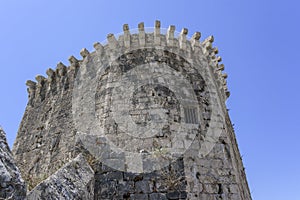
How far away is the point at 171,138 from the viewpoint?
237 inches

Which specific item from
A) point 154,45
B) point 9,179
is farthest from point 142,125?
point 9,179

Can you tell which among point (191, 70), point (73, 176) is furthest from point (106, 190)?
point (191, 70)

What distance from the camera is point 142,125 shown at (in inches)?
241

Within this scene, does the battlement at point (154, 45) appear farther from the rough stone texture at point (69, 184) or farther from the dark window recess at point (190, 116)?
the rough stone texture at point (69, 184)

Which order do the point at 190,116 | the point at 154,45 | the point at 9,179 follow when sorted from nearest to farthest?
the point at 9,179 < the point at 190,116 < the point at 154,45

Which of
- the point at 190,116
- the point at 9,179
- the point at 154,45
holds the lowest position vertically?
the point at 9,179

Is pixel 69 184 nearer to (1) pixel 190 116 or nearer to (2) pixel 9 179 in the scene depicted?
(2) pixel 9 179

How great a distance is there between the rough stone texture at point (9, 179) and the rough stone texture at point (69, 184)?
506 mm

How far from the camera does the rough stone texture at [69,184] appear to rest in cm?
301

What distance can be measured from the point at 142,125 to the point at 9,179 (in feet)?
13.2

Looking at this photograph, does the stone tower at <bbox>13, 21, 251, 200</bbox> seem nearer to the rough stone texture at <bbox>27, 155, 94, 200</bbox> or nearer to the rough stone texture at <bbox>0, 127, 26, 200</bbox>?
the rough stone texture at <bbox>27, 155, 94, 200</bbox>

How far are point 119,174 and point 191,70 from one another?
382 cm

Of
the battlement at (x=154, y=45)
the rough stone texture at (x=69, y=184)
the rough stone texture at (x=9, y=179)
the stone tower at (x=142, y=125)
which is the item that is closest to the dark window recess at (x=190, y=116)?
the stone tower at (x=142, y=125)

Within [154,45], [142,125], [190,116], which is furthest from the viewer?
[154,45]
